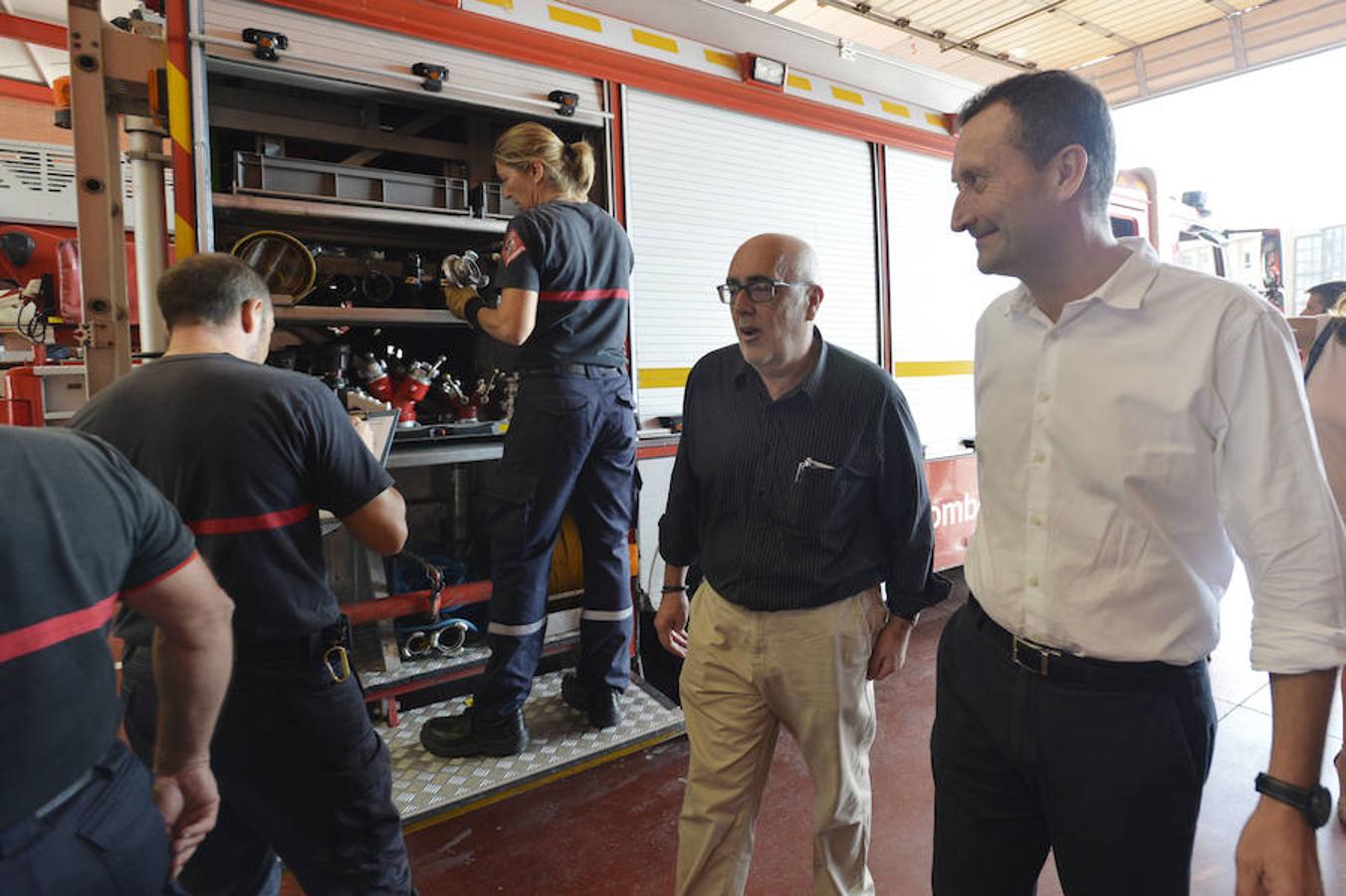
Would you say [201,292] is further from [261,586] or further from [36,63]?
[36,63]

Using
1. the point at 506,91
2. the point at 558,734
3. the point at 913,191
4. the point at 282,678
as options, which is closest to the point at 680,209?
the point at 506,91

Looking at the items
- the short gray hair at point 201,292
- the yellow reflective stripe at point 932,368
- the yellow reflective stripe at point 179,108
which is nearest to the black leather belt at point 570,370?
the short gray hair at point 201,292

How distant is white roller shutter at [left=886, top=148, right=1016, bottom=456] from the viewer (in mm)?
4516

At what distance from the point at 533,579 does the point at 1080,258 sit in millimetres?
2161

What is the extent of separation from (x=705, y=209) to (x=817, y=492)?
2.16 meters

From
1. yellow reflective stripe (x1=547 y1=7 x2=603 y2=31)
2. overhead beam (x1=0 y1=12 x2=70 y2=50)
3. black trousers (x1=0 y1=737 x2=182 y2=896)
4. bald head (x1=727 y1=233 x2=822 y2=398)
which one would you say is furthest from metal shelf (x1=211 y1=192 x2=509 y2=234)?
overhead beam (x1=0 y1=12 x2=70 y2=50)

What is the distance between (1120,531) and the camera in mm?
1281

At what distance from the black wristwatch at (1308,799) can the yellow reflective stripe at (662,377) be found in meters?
2.69

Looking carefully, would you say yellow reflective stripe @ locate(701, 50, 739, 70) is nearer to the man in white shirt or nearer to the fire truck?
the fire truck

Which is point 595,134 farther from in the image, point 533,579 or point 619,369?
point 533,579

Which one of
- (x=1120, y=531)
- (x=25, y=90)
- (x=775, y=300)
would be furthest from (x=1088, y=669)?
(x=25, y=90)

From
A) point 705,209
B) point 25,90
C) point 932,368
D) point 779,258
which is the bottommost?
point 932,368

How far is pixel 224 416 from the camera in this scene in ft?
5.49

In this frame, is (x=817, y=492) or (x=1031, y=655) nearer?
(x=1031, y=655)
